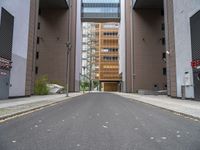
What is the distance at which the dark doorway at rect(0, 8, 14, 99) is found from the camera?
20812 mm

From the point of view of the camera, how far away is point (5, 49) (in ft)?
70.9

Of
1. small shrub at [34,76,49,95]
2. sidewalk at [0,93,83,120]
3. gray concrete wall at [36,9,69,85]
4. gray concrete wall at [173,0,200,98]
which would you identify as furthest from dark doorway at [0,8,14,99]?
gray concrete wall at [36,9,69,85]

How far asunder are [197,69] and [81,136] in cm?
1756

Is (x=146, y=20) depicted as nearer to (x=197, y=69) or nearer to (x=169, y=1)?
(x=169, y=1)

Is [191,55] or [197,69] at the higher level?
[191,55]

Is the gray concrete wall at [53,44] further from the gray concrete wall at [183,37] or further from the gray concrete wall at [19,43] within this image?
the gray concrete wall at [183,37]

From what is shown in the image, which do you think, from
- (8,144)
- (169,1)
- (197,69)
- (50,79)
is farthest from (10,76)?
(50,79)

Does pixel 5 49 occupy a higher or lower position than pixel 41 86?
higher

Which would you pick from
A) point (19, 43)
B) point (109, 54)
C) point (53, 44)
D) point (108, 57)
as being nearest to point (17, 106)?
point (19, 43)

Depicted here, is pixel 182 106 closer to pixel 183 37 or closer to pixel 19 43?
pixel 183 37

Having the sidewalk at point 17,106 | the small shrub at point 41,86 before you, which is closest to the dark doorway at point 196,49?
the sidewalk at point 17,106

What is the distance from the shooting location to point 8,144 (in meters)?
5.22

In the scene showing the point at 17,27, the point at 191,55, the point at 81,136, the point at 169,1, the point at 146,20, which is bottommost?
the point at 81,136

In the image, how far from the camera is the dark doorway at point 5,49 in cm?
2081
